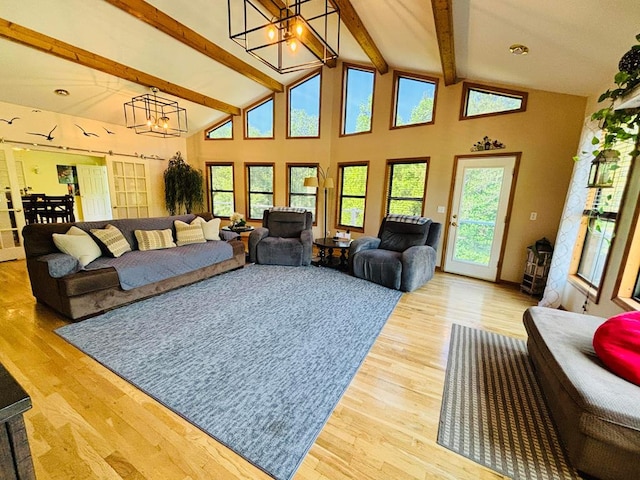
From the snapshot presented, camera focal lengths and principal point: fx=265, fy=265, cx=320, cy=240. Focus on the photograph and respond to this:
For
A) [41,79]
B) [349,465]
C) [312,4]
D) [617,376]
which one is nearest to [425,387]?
[349,465]

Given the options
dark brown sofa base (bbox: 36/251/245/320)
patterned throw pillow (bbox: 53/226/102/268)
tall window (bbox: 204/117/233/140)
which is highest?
tall window (bbox: 204/117/233/140)

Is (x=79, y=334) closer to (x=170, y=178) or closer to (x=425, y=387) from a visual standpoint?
(x=425, y=387)

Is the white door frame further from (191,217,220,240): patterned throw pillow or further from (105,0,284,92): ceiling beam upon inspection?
(105,0,284,92): ceiling beam

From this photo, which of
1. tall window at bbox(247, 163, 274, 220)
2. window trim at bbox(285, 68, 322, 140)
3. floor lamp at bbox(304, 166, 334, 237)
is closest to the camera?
floor lamp at bbox(304, 166, 334, 237)

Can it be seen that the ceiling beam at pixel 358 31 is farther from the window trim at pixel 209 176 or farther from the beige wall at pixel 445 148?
the window trim at pixel 209 176

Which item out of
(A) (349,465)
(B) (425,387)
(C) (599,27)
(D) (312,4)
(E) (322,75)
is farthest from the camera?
(E) (322,75)

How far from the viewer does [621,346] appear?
145 cm

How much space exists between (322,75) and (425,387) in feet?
19.3

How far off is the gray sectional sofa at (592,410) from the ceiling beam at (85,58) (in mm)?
5925

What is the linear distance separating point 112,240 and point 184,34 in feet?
9.70

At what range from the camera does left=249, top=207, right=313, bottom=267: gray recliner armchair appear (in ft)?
14.5

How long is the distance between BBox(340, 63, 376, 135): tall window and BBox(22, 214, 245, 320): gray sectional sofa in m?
3.81

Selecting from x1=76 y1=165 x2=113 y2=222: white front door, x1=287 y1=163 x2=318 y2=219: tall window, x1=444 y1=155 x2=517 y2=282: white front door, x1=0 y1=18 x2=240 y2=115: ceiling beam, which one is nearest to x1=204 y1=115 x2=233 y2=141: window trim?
x1=0 y1=18 x2=240 y2=115: ceiling beam

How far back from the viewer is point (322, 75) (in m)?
5.58
